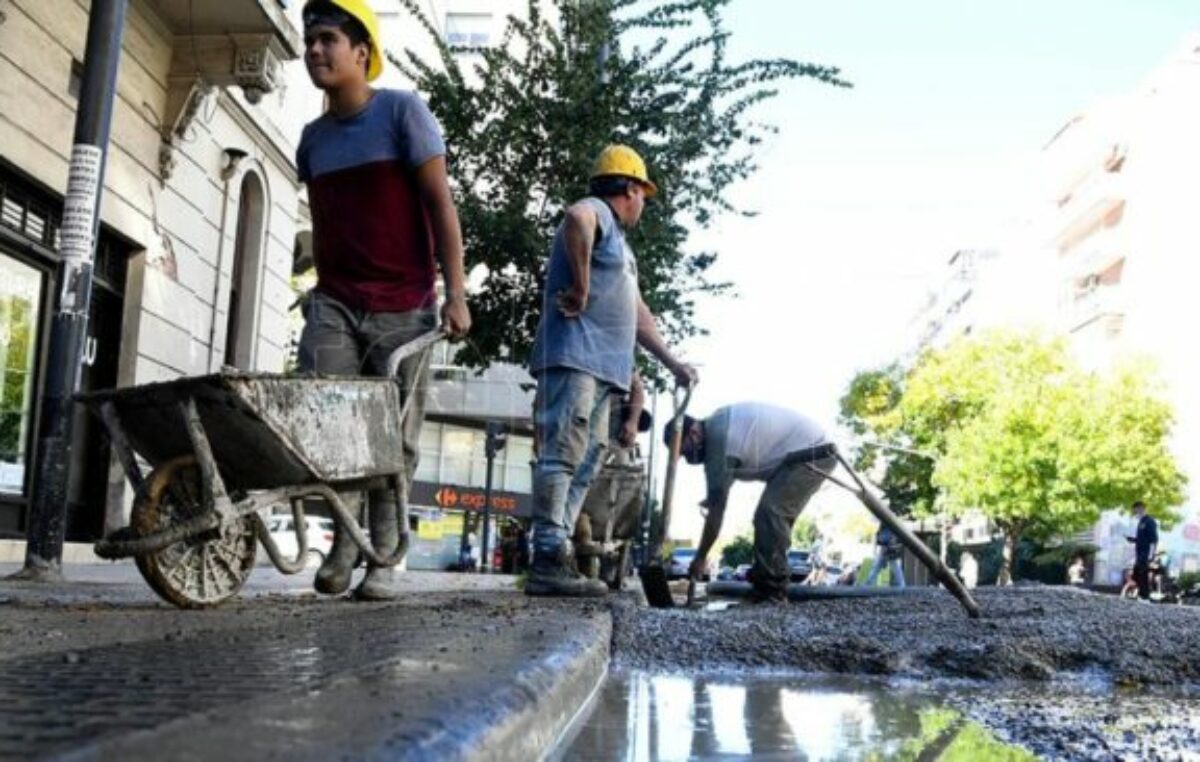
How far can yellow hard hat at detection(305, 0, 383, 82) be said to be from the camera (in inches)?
183

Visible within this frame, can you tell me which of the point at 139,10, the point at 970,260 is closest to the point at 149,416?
the point at 139,10

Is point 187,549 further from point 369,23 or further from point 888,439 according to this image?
point 888,439

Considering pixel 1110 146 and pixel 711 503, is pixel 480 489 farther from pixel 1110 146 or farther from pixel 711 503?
pixel 711 503

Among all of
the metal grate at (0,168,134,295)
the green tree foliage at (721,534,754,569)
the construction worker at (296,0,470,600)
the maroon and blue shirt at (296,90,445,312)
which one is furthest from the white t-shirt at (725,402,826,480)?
the green tree foliage at (721,534,754,569)

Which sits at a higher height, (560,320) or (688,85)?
(688,85)

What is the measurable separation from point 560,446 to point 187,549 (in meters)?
1.94

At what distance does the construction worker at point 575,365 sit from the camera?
570cm

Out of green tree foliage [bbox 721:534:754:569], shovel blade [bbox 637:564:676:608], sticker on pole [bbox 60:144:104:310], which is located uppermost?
sticker on pole [bbox 60:144:104:310]

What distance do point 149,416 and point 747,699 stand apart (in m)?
2.10

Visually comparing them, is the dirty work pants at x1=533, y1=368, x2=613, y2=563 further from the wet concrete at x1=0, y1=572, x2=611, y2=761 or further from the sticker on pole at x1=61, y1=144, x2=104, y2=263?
the sticker on pole at x1=61, y1=144, x2=104, y2=263

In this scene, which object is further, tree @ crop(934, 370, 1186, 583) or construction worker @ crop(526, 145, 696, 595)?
tree @ crop(934, 370, 1186, 583)

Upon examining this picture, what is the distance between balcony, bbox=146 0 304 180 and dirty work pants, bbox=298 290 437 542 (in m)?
8.30

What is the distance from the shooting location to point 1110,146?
56031 mm

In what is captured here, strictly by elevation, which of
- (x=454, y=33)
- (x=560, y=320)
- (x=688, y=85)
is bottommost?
(x=560, y=320)
